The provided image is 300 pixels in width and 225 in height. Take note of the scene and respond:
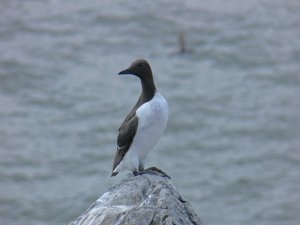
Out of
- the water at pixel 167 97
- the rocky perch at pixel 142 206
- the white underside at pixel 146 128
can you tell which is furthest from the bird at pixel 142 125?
the water at pixel 167 97

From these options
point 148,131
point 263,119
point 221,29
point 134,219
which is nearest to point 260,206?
point 263,119

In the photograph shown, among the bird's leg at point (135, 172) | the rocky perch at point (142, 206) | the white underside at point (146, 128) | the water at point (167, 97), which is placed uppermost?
the water at point (167, 97)

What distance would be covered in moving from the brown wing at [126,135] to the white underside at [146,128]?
0.05 meters

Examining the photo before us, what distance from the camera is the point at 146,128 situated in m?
11.2

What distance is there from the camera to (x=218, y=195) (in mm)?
24844

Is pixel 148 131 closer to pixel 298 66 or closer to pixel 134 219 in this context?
pixel 134 219

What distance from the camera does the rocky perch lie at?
30.9 feet

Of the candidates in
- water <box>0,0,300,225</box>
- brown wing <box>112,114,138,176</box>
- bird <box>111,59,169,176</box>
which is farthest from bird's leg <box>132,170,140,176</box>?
water <box>0,0,300,225</box>

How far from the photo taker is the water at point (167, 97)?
2505 cm

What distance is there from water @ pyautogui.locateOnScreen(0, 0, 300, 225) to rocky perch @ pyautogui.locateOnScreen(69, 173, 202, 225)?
1386 cm

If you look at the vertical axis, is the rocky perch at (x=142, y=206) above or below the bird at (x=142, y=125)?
below

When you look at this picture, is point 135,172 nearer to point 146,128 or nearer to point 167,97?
point 146,128

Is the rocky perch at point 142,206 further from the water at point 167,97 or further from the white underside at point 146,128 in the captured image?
the water at point 167,97

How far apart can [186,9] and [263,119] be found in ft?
24.5
